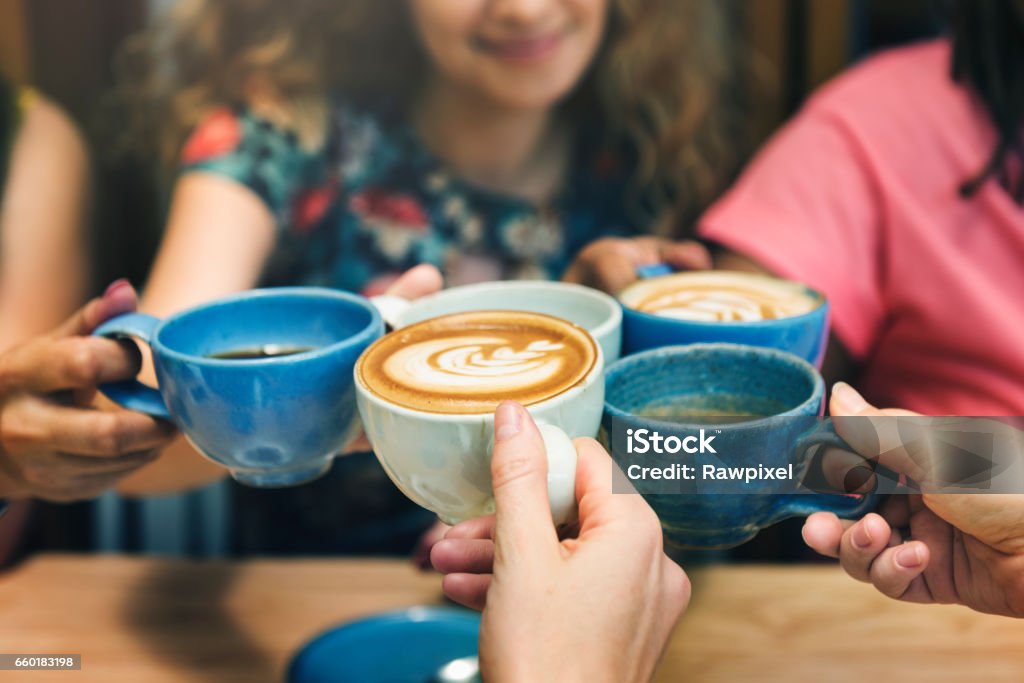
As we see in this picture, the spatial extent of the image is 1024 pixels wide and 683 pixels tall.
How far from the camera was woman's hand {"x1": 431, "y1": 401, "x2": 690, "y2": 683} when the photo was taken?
383mm

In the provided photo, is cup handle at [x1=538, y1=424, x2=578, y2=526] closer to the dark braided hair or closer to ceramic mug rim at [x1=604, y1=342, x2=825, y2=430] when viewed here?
ceramic mug rim at [x1=604, y1=342, x2=825, y2=430]

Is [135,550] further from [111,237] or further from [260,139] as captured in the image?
[260,139]

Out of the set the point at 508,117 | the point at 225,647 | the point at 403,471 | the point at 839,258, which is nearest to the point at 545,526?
the point at 403,471

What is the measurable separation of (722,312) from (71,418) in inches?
16.7

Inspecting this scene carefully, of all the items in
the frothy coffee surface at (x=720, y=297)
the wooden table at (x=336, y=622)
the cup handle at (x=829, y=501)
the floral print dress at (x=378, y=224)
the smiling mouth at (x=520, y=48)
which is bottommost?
the wooden table at (x=336, y=622)

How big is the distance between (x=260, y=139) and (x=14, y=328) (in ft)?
1.05

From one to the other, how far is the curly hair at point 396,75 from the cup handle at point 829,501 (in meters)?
0.70

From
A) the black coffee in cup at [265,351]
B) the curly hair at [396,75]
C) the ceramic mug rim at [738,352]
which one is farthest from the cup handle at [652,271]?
the curly hair at [396,75]

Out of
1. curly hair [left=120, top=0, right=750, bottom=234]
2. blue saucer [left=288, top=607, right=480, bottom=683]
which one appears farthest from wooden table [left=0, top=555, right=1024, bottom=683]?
curly hair [left=120, top=0, right=750, bottom=234]

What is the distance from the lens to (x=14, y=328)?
2.92ft

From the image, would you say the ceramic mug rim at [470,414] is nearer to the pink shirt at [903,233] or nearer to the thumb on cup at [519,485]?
the thumb on cup at [519,485]

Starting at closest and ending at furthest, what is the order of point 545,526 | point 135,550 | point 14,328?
point 545,526 → point 14,328 → point 135,550

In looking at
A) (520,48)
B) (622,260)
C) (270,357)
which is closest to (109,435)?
(270,357)

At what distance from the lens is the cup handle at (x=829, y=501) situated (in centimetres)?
43
